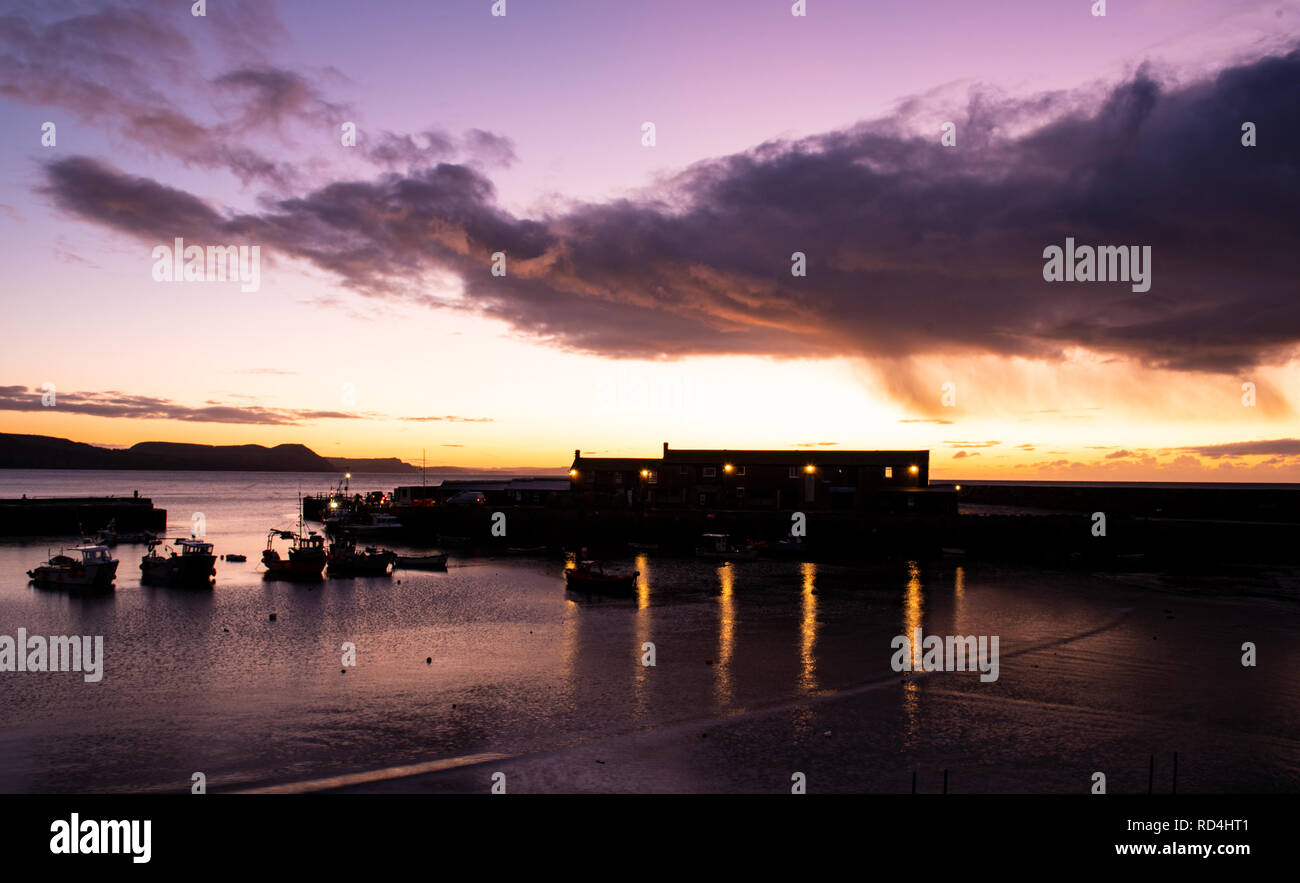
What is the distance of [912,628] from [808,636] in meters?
6.15

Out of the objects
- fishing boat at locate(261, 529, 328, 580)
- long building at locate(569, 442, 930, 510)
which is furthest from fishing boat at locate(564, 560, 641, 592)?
long building at locate(569, 442, 930, 510)

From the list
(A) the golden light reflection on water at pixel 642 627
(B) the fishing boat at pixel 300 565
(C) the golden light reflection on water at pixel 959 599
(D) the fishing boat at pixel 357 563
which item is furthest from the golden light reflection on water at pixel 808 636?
(B) the fishing boat at pixel 300 565

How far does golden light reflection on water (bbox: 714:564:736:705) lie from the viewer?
96.2ft

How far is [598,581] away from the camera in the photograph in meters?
54.1

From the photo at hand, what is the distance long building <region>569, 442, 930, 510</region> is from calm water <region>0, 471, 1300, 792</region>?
116ft

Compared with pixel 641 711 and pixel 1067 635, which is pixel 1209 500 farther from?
pixel 641 711

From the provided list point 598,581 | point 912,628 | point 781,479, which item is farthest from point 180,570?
point 781,479

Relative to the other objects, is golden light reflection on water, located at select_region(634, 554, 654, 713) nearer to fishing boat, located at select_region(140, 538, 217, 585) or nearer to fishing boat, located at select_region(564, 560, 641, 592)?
fishing boat, located at select_region(564, 560, 641, 592)

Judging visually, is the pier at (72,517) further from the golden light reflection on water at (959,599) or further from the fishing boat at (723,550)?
the golden light reflection on water at (959,599)

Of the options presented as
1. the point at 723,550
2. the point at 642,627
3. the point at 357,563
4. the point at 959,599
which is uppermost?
the point at 357,563

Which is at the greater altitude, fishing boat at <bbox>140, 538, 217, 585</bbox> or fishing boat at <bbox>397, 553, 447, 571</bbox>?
fishing boat at <bbox>140, 538, 217, 585</bbox>

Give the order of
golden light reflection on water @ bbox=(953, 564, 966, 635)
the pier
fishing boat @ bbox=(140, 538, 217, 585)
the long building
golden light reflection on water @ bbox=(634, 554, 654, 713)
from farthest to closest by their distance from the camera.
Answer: the pier, the long building, fishing boat @ bbox=(140, 538, 217, 585), golden light reflection on water @ bbox=(953, 564, 966, 635), golden light reflection on water @ bbox=(634, 554, 654, 713)

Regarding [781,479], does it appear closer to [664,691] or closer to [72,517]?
[664,691]
